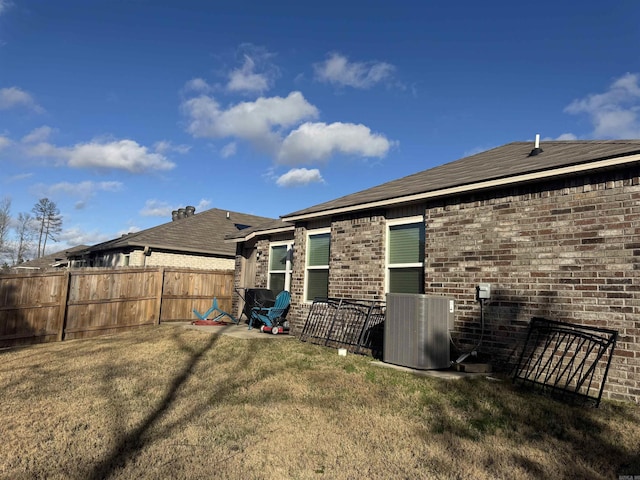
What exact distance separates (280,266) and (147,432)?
8.17 meters

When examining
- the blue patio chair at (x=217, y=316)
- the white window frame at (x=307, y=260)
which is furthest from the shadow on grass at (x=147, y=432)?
the blue patio chair at (x=217, y=316)

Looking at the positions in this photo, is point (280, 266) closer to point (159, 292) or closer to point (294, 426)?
point (159, 292)

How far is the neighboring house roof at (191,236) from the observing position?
1647cm

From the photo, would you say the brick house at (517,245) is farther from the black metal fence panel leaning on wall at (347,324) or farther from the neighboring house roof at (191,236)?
the neighboring house roof at (191,236)

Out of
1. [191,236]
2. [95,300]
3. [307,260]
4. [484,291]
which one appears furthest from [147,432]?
[191,236]

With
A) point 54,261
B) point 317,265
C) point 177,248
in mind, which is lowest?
point 317,265

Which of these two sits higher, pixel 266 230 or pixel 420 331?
pixel 266 230

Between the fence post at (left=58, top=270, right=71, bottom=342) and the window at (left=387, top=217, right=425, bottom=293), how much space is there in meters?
8.23

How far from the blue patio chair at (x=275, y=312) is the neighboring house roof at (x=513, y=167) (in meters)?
2.13

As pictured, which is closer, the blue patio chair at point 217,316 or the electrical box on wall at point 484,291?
the electrical box on wall at point 484,291

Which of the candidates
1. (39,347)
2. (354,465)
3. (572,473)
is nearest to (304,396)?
(354,465)

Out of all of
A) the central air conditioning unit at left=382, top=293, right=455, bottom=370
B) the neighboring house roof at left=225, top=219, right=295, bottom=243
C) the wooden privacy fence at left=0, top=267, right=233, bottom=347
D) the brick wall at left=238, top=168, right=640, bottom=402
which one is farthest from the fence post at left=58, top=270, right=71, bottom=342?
the brick wall at left=238, top=168, right=640, bottom=402

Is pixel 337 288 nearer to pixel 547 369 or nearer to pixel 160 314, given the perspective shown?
pixel 547 369

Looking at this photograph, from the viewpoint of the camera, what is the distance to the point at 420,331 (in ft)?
20.5
